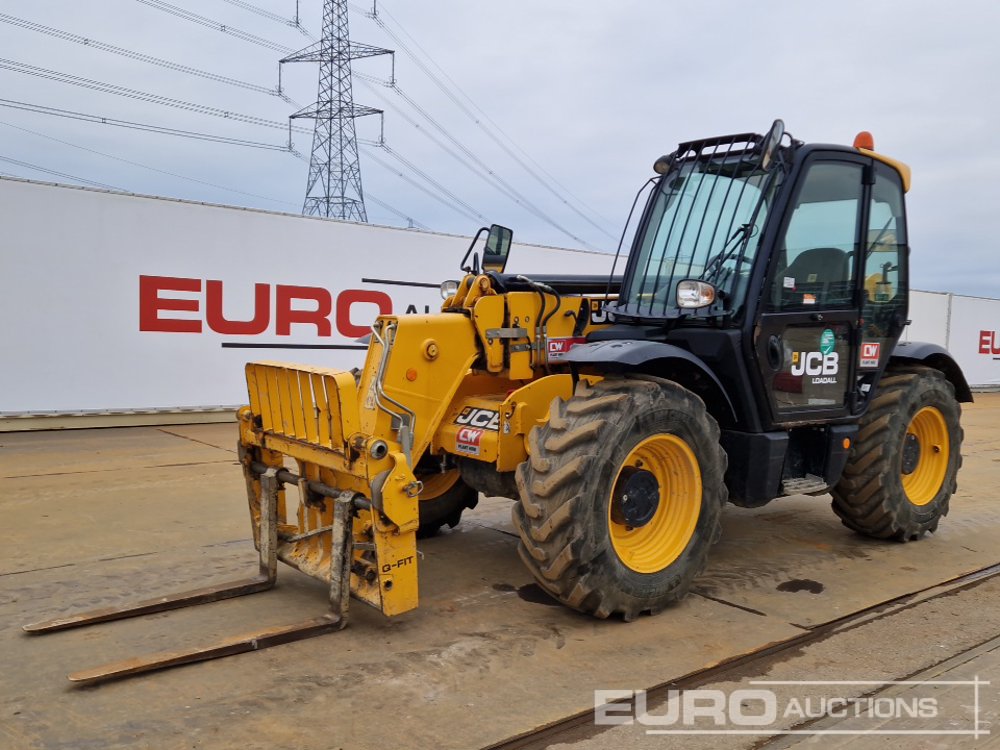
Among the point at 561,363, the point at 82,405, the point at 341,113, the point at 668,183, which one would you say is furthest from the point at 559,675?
the point at 341,113

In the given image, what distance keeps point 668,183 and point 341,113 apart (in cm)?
2341

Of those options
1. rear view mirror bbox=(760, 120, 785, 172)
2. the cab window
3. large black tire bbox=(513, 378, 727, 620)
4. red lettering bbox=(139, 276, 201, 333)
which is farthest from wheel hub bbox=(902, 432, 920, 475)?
red lettering bbox=(139, 276, 201, 333)

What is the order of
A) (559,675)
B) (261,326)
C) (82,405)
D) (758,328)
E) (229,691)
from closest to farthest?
1. (229,691)
2. (559,675)
3. (758,328)
4. (82,405)
5. (261,326)

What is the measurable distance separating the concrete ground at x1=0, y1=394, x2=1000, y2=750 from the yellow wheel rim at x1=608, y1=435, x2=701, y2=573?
1.11ft

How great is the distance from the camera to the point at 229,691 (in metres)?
3.38

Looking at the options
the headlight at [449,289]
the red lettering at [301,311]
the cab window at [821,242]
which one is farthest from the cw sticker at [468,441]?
the red lettering at [301,311]

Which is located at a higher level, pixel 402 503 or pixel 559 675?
pixel 402 503

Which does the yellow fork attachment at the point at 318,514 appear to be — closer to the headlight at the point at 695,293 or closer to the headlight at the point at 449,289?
the headlight at the point at 449,289

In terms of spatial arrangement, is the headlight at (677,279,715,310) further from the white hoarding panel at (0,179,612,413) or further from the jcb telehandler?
the white hoarding panel at (0,179,612,413)

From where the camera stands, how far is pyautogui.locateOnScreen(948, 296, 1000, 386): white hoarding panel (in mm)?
23016

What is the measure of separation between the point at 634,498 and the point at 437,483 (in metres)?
1.71

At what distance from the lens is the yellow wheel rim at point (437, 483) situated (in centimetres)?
562

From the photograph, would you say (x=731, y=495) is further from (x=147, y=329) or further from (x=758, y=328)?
(x=147, y=329)
